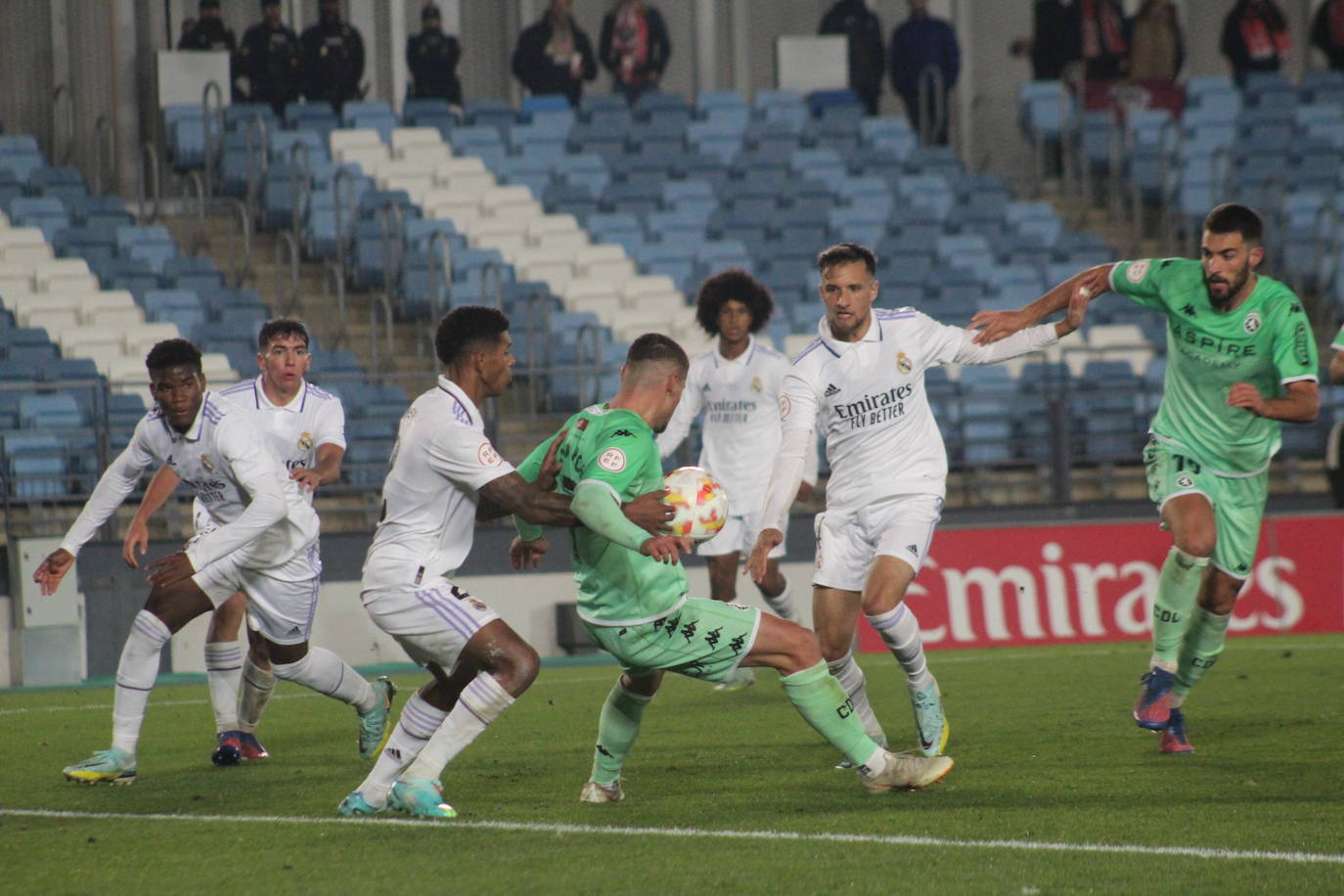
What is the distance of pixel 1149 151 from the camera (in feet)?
74.4

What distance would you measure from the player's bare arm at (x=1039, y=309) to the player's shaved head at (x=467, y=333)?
2232mm

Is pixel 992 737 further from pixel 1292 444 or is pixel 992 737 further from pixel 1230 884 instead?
pixel 1292 444

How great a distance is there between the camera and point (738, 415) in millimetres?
11758

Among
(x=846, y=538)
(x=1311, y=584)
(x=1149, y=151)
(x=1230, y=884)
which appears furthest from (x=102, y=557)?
(x=1149, y=151)

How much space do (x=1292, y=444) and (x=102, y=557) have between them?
11.4 m

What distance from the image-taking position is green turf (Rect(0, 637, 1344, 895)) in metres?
5.47

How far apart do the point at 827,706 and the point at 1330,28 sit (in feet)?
67.9

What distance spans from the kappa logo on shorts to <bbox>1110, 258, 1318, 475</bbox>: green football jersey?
308 cm

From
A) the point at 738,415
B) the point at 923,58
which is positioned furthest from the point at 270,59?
the point at 738,415

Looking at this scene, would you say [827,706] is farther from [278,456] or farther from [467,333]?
[278,456]

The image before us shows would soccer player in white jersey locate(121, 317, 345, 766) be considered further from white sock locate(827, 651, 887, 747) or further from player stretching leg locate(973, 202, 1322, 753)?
player stretching leg locate(973, 202, 1322, 753)

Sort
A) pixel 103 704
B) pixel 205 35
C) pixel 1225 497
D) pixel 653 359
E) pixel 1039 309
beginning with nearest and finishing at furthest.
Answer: pixel 653 359, pixel 1039 309, pixel 1225 497, pixel 103 704, pixel 205 35

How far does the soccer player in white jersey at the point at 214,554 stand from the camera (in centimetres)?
789

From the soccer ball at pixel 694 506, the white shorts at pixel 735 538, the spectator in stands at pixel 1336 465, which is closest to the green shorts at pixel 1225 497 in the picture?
the soccer ball at pixel 694 506
